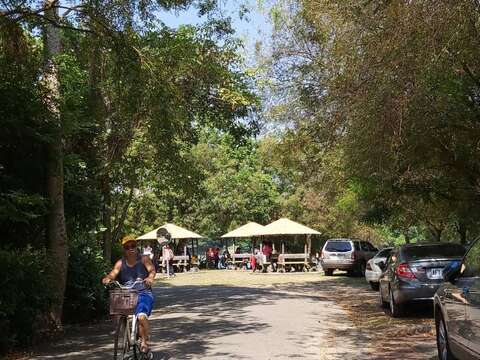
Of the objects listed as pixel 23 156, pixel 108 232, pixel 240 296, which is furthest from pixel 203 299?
pixel 23 156

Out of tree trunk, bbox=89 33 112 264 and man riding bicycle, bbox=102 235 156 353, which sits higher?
tree trunk, bbox=89 33 112 264

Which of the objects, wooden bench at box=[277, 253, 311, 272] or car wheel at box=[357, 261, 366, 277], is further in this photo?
wooden bench at box=[277, 253, 311, 272]

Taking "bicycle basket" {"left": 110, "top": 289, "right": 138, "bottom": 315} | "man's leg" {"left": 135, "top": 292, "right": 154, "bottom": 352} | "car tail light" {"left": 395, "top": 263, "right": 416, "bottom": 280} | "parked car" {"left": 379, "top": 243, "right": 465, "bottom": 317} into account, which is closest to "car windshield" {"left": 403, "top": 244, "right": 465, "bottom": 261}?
"parked car" {"left": 379, "top": 243, "right": 465, "bottom": 317}

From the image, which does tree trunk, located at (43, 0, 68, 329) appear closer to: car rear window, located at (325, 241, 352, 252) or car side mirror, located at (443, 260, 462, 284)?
car side mirror, located at (443, 260, 462, 284)

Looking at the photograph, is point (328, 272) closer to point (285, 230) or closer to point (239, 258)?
point (285, 230)

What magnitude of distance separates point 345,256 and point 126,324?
23136 millimetres

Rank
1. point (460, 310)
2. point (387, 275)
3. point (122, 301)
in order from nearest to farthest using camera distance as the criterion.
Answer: point (460, 310) → point (122, 301) → point (387, 275)

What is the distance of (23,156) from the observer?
1165 centimetres

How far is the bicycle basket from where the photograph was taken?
7.50 m

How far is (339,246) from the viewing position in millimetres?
30469

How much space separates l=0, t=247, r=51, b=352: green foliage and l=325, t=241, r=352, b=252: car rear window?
69.4 feet

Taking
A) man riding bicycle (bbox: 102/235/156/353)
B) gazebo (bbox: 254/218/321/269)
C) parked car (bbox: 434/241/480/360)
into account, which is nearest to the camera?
parked car (bbox: 434/241/480/360)

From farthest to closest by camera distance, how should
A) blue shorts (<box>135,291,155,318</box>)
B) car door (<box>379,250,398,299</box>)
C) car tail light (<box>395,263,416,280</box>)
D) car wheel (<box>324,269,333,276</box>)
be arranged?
car wheel (<box>324,269,333,276</box>) → car door (<box>379,250,398,299</box>) → car tail light (<box>395,263,416,280</box>) → blue shorts (<box>135,291,155,318</box>)

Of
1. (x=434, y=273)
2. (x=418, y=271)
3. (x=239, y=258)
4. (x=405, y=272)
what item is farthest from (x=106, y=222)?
(x=239, y=258)
